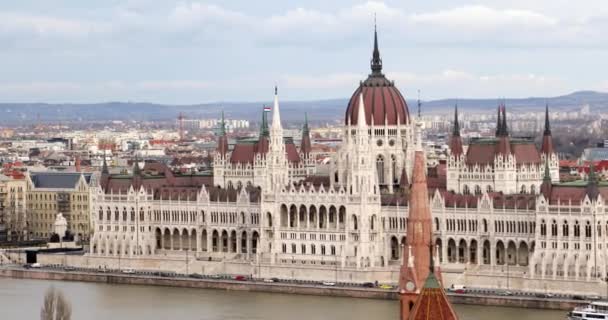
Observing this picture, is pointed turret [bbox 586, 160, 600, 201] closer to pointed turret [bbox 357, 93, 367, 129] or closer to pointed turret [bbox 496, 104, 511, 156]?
pointed turret [bbox 496, 104, 511, 156]

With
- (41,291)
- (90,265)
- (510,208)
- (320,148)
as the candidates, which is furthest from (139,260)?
(320,148)

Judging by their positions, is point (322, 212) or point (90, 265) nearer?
point (322, 212)

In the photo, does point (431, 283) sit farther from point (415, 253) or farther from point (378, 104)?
point (378, 104)

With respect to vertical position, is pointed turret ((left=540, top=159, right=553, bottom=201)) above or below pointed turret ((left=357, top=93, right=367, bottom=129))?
below

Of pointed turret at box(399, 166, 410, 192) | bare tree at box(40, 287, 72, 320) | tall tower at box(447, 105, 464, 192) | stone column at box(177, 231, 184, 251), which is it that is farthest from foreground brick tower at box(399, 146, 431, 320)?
stone column at box(177, 231, 184, 251)

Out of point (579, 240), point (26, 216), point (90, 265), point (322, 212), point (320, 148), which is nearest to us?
point (579, 240)

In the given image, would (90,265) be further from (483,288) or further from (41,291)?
(483,288)

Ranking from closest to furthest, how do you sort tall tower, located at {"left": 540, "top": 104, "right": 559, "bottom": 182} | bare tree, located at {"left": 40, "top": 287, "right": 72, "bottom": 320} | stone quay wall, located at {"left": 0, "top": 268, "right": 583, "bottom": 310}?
bare tree, located at {"left": 40, "top": 287, "right": 72, "bottom": 320}
stone quay wall, located at {"left": 0, "top": 268, "right": 583, "bottom": 310}
tall tower, located at {"left": 540, "top": 104, "right": 559, "bottom": 182}
